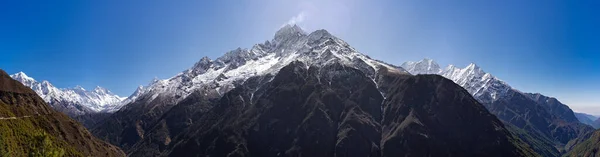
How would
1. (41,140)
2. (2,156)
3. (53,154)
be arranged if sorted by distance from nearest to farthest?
1. (53,154)
2. (41,140)
3. (2,156)

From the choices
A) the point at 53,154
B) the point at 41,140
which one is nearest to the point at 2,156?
the point at 41,140

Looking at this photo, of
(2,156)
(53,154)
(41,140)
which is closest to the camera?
(53,154)

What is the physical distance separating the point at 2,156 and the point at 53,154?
54.1 meters

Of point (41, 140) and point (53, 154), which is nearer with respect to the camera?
point (53, 154)

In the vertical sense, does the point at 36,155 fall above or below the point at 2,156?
below

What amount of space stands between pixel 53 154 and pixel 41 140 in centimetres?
1881

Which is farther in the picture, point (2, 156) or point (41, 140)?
point (2, 156)

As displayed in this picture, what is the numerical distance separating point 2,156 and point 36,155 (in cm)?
4438

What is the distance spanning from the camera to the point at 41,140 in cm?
11606

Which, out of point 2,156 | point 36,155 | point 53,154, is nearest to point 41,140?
point 36,155

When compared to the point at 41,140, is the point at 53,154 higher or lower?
lower

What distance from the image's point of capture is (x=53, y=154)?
102 metres

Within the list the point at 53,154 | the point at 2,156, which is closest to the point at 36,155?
the point at 53,154

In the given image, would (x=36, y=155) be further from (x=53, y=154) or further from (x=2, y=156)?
(x=2, y=156)
